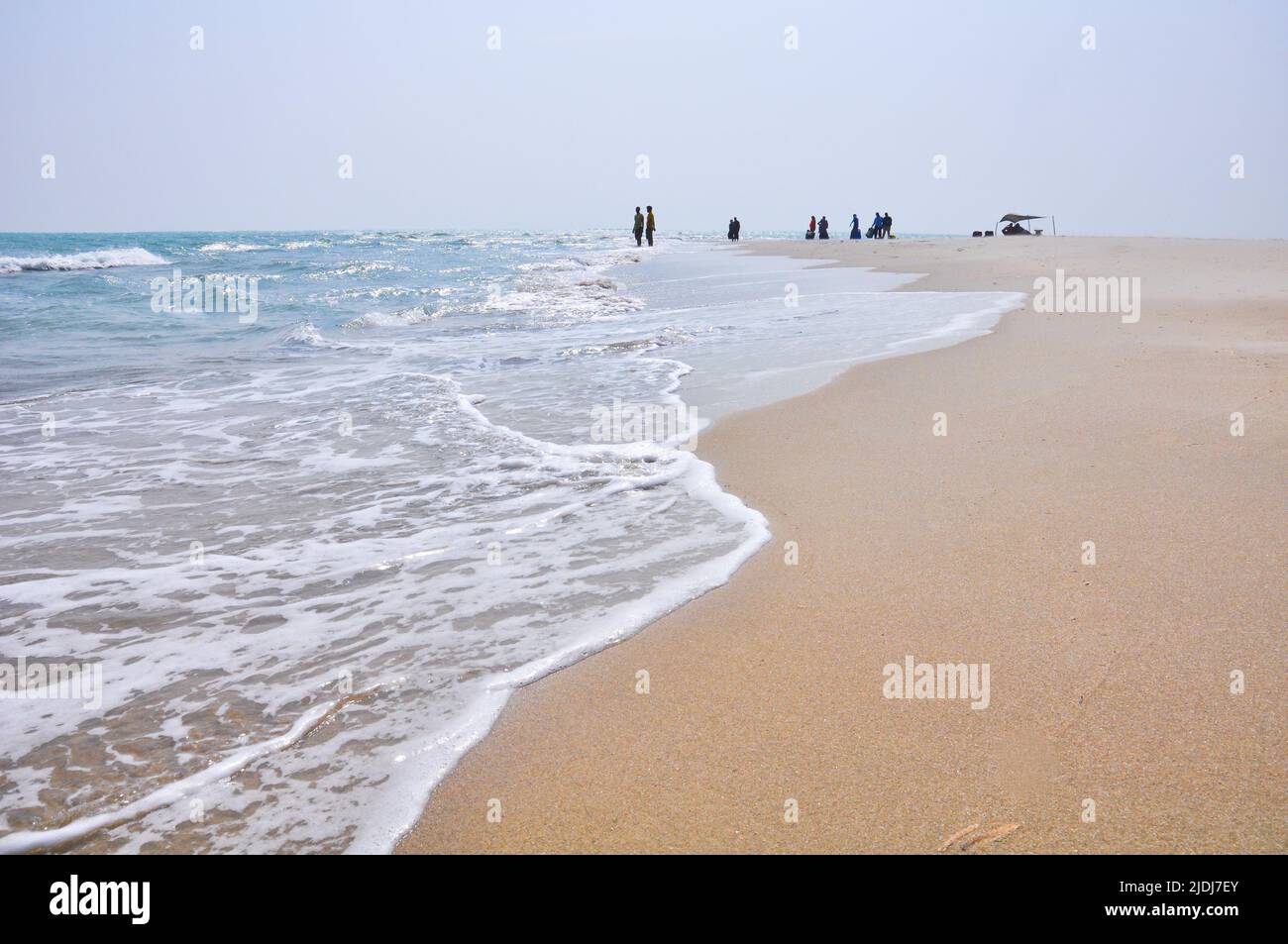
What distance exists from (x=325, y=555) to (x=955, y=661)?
2.91 m

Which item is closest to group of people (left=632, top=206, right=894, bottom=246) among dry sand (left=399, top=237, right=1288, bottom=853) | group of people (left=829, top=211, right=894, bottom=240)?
group of people (left=829, top=211, right=894, bottom=240)

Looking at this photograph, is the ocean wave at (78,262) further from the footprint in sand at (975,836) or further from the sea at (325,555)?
the footprint in sand at (975,836)

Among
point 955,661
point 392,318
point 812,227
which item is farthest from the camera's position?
point 812,227

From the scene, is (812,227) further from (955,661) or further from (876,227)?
(955,661)

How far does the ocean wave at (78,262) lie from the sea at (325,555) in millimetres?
32140

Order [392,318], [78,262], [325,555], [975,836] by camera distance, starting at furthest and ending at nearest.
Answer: [78,262] < [392,318] < [325,555] < [975,836]

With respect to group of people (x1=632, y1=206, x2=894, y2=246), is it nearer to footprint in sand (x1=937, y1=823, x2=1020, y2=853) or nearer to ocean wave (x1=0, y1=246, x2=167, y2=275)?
ocean wave (x1=0, y1=246, x2=167, y2=275)

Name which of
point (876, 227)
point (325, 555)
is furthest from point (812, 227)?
point (325, 555)

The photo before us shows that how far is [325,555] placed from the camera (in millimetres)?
3852

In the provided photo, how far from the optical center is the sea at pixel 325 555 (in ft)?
7.41

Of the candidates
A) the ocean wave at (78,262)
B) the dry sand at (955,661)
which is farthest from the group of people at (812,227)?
the dry sand at (955,661)

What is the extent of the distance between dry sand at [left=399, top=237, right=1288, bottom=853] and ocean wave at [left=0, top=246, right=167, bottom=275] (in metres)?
41.5

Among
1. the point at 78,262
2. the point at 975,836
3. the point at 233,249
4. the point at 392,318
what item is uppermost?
the point at 233,249
